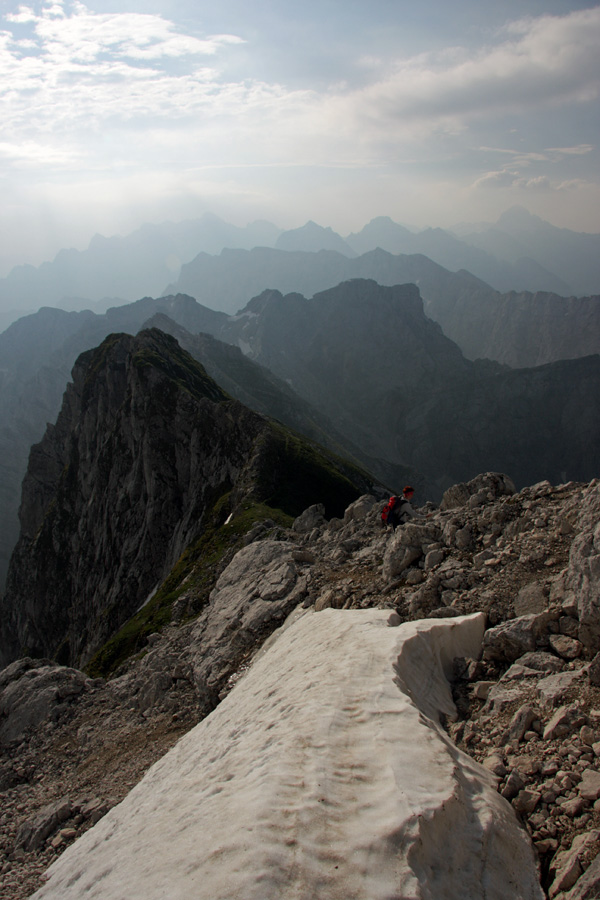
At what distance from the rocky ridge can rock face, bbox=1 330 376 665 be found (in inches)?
936

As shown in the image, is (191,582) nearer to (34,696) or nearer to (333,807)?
(34,696)

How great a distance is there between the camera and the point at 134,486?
66250 millimetres

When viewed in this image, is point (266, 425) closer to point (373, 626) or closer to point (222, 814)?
point (373, 626)

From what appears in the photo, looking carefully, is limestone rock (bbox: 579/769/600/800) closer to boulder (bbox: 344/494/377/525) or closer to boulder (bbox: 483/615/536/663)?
boulder (bbox: 483/615/536/663)

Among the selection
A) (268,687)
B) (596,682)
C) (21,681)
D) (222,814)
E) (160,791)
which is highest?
(596,682)

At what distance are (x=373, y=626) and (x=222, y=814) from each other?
6566 mm

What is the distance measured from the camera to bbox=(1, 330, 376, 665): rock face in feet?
186

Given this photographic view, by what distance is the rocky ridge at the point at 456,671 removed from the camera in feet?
26.9

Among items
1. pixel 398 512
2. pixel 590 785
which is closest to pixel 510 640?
pixel 590 785

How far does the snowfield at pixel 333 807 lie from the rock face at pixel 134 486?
33887mm

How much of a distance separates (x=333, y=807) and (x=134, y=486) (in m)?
62.6

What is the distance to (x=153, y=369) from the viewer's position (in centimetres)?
7156

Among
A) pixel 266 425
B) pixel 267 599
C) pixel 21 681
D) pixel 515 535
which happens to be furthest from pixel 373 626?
pixel 266 425

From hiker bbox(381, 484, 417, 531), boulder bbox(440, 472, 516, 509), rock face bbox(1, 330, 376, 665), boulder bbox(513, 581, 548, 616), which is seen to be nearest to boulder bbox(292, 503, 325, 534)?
rock face bbox(1, 330, 376, 665)
